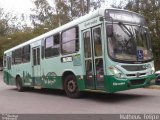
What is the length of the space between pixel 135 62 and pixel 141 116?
2923mm

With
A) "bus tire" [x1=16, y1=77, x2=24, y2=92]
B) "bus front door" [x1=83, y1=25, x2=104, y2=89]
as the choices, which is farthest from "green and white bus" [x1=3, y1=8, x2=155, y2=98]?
"bus tire" [x1=16, y1=77, x2=24, y2=92]

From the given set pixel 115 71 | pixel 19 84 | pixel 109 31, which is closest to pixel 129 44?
pixel 109 31

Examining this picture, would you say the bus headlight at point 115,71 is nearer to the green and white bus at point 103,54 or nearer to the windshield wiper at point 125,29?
the green and white bus at point 103,54

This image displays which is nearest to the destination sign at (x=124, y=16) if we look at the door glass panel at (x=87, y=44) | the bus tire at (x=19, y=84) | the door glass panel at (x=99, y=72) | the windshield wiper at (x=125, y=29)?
the windshield wiper at (x=125, y=29)

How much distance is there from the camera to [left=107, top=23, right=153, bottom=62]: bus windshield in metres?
10.7

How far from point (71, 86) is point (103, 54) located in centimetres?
269

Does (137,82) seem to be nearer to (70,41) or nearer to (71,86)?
(71,86)

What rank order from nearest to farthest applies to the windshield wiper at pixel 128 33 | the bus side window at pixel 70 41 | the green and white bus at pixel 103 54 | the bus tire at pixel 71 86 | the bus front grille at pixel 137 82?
the green and white bus at pixel 103 54 < the bus front grille at pixel 137 82 < the windshield wiper at pixel 128 33 < the bus side window at pixel 70 41 < the bus tire at pixel 71 86

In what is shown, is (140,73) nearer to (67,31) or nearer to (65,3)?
(67,31)

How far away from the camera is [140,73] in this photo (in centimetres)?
1101

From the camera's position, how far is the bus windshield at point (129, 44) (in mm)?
10656

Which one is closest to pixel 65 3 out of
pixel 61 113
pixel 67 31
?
pixel 67 31

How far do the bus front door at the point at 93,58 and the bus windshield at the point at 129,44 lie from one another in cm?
50

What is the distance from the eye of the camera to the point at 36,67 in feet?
53.5
